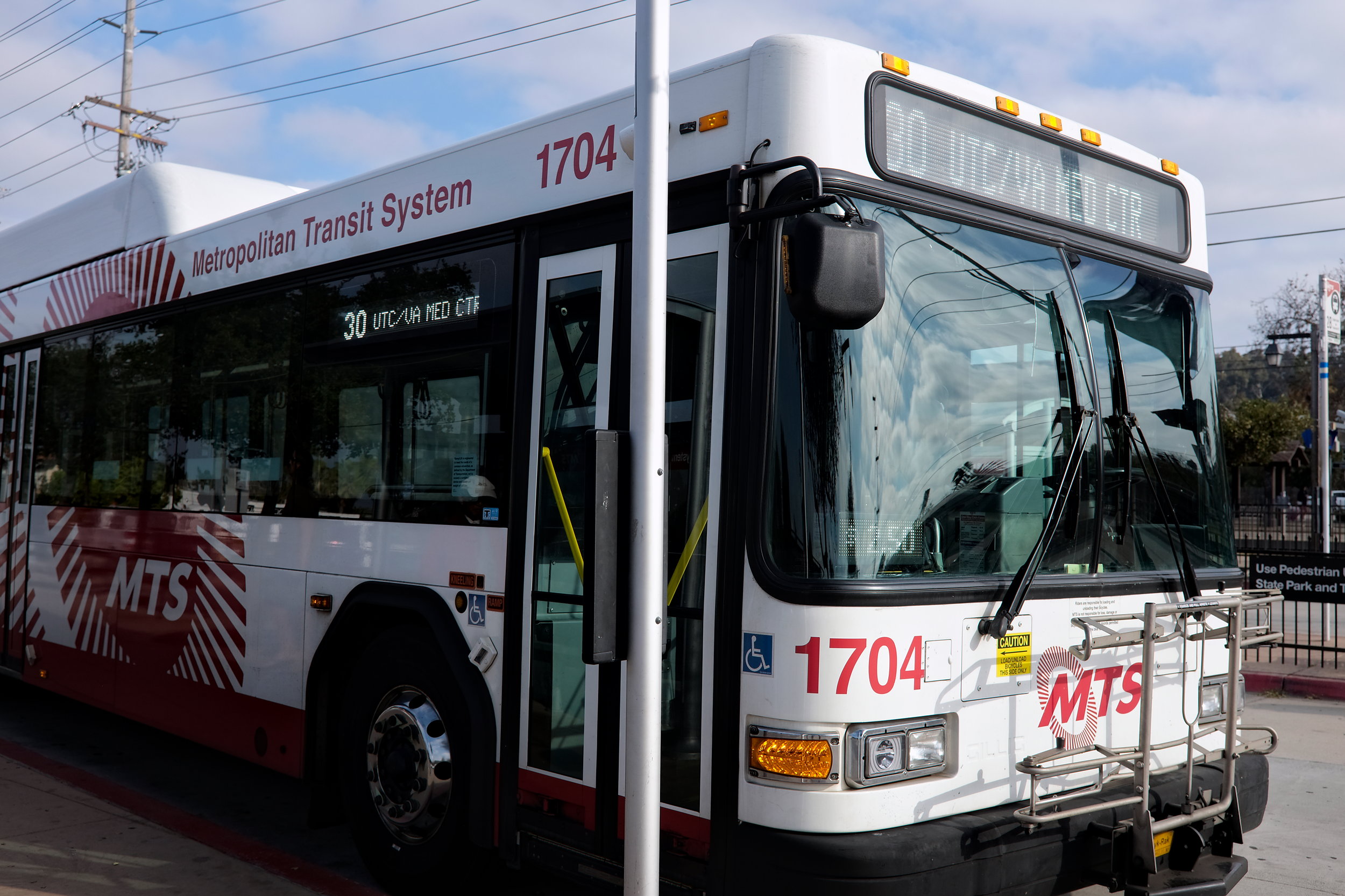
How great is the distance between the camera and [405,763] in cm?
486

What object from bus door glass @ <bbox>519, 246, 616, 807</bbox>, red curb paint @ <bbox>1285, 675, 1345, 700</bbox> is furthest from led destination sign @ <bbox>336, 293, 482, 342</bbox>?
red curb paint @ <bbox>1285, 675, 1345, 700</bbox>

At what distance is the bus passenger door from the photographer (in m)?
8.23

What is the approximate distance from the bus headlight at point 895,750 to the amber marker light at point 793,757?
7 centimetres

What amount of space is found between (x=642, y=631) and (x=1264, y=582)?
9630 mm

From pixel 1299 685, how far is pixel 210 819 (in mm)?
9216

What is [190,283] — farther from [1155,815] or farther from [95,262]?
[1155,815]

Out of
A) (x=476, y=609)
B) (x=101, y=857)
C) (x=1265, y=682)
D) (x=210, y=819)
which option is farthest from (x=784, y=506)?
(x=1265, y=682)

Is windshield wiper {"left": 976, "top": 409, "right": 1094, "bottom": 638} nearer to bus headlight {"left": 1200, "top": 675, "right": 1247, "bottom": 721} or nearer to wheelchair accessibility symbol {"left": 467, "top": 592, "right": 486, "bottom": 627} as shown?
bus headlight {"left": 1200, "top": 675, "right": 1247, "bottom": 721}

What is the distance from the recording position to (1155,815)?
12.8 feet

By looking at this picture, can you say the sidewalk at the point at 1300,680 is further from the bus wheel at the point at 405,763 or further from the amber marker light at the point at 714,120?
the amber marker light at the point at 714,120

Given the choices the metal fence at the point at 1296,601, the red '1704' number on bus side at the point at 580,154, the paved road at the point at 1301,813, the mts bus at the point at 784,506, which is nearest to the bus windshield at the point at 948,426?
the mts bus at the point at 784,506

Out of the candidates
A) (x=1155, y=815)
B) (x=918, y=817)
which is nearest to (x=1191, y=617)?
(x=1155, y=815)

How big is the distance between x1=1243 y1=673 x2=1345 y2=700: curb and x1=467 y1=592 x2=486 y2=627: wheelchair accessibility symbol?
824 cm

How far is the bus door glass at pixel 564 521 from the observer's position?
420 centimetres
